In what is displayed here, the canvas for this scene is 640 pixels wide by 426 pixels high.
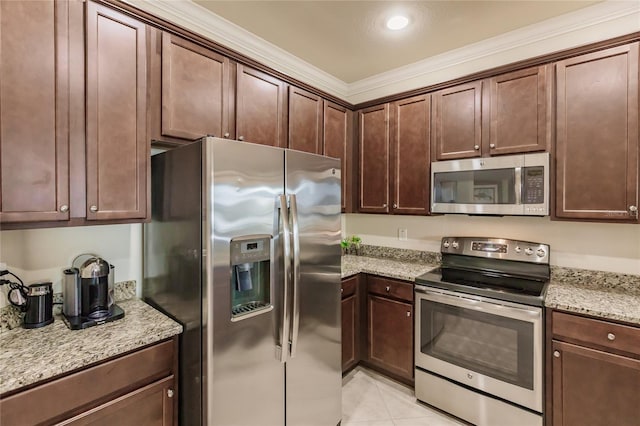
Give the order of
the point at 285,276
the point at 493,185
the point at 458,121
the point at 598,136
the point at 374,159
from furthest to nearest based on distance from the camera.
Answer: the point at 374,159 < the point at 458,121 < the point at 493,185 < the point at 598,136 < the point at 285,276

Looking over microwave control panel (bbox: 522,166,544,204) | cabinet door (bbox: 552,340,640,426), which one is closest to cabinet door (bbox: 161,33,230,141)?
microwave control panel (bbox: 522,166,544,204)

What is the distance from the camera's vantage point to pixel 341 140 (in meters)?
2.98

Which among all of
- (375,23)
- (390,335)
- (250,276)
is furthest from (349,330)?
(375,23)

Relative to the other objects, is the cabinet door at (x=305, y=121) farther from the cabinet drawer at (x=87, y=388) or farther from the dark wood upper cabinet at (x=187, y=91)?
Answer: the cabinet drawer at (x=87, y=388)

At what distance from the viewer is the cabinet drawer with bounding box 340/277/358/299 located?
2469 millimetres

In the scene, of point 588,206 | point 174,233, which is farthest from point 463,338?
point 174,233

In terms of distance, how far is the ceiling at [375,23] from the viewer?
1.99m

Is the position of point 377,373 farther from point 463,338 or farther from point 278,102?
point 278,102

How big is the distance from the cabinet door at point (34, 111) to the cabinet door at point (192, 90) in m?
0.45

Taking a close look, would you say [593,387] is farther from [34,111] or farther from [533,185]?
[34,111]

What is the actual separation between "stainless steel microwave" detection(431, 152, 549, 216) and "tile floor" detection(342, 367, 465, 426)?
1.51m

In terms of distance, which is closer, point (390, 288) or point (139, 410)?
point (139, 410)

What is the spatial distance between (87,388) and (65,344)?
8.5 inches

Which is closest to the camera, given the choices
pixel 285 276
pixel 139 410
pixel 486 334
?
pixel 139 410
